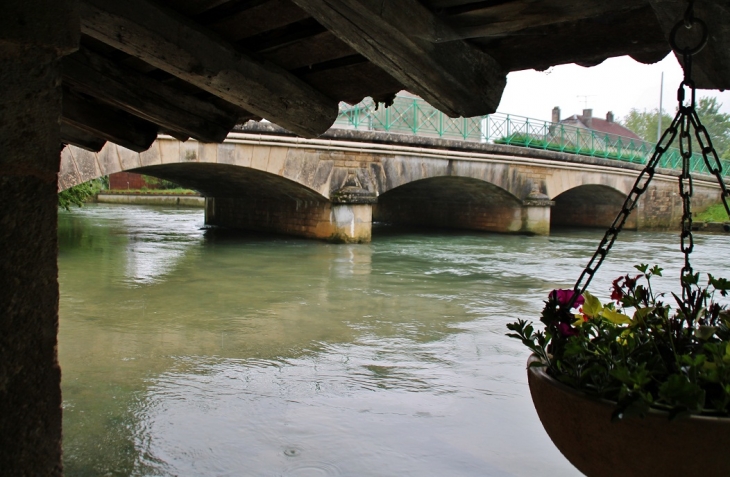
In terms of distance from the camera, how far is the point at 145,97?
3211mm

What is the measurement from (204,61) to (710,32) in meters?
1.71

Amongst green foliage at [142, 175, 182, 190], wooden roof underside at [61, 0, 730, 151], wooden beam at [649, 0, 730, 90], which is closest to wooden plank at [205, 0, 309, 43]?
wooden roof underside at [61, 0, 730, 151]

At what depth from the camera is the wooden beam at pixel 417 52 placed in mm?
1997

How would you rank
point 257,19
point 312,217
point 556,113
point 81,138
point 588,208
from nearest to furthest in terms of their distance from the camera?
point 257,19 < point 81,138 < point 312,217 < point 588,208 < point 556,113

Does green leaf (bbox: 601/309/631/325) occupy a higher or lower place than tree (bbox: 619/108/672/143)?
lower

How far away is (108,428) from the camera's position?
316 cm

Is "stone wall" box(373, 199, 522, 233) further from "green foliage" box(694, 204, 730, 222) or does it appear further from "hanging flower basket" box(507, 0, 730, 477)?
"hanging flower basket" box(507, 0, 730, 477)

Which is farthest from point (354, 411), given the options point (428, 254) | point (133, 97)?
point (428, 254)

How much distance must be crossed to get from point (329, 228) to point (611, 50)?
36.1 ft

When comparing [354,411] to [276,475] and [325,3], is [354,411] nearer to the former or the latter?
[276,475]

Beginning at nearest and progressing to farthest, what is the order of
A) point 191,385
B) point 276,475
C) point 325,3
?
1. point 325,3
2. point 276,475
3. point 191,385

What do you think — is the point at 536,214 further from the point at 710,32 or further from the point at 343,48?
the point at 710,32

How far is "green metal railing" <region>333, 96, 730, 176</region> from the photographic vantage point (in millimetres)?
13602

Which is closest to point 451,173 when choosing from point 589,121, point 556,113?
point 556,113
